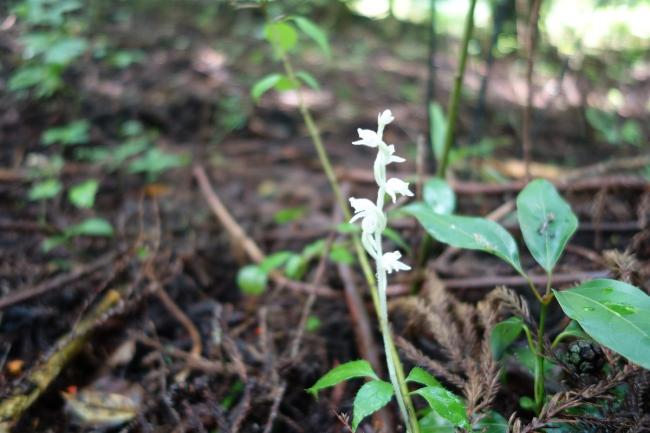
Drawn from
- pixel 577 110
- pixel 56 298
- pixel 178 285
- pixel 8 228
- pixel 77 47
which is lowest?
pixel 577 110

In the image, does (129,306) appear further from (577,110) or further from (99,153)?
(577,110)

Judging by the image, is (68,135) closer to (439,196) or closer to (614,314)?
(439,196)

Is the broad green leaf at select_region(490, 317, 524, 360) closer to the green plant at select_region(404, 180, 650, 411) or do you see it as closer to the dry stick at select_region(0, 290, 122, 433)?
the green plant at select_region(404, 180, 650, 411)

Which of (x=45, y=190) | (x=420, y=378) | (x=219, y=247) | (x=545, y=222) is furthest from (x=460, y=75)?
(x=45, y=190)

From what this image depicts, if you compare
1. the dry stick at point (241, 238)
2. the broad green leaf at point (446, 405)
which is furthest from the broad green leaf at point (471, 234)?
the dry stick at point (241, 238)

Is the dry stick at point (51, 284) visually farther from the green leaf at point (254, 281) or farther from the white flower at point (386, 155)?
the white flower at point (386, 155)

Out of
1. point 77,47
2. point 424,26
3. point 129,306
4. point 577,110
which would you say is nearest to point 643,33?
point 424,26
